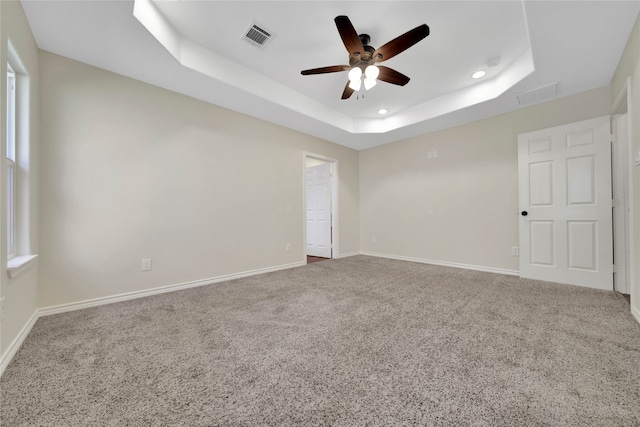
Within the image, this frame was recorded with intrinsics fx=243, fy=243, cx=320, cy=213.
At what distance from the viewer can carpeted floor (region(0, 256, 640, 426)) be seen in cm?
109

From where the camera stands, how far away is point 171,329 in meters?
1.92

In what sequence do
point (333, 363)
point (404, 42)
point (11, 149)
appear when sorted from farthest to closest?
point (404, 42), point (11, 149), point (333, 363)

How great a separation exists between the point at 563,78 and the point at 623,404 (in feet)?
10.4

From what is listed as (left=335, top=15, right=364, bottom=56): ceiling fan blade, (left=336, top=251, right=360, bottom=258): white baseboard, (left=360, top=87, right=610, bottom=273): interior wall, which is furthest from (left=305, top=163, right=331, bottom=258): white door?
(left=335, top=15, right=364, bottom=56): ceiling fan blade

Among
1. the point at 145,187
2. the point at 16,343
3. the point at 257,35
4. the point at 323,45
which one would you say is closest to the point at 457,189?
the point at 323,45

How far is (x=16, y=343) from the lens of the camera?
1613 mm

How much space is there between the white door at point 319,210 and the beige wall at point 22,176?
3.75m

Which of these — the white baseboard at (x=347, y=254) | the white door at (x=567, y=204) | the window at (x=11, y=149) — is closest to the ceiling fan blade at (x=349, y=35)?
the window at (x=11, y=149)

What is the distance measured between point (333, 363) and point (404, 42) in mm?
2459

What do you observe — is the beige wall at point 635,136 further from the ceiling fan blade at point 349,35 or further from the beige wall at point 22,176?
the beige wall at point 22,176

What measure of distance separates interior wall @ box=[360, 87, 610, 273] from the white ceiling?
1.05 ft

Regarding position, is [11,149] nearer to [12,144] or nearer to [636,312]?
[12,144]

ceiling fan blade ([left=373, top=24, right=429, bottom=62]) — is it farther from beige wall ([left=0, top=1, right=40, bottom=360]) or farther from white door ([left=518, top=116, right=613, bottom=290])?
beige wall ([left=0, top=1, right=40, bottom=360])

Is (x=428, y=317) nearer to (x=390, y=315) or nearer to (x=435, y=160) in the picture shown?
(x=390, y=315)
